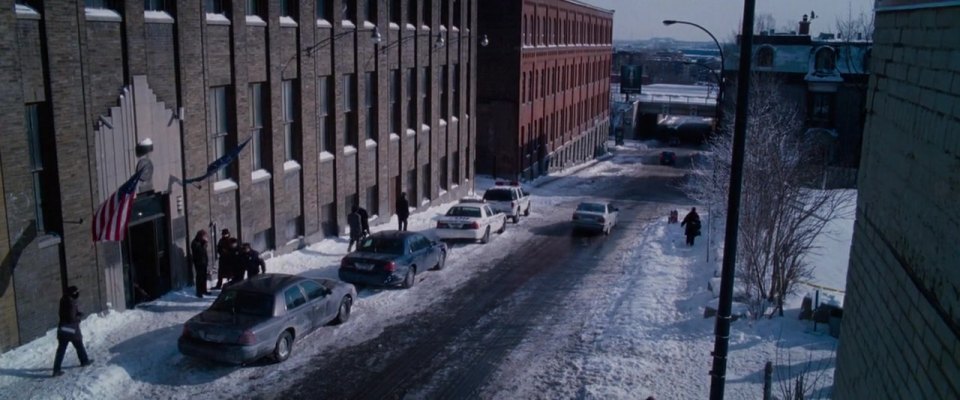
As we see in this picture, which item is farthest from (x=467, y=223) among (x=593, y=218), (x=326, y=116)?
(x=593, y=218)

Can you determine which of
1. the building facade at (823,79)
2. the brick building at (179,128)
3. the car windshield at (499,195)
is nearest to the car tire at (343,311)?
the brick building at (179,128)

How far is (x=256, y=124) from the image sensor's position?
22969 mm

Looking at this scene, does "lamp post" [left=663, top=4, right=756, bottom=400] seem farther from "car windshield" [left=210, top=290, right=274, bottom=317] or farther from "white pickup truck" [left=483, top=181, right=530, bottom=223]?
"white pickup truck" [left=483, top=181, right=530, bottom=223]

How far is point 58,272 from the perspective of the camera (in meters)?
15.9

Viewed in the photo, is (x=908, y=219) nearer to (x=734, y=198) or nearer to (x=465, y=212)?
(x=734, y=198)

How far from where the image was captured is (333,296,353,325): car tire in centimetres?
1791

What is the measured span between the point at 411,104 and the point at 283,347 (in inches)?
776

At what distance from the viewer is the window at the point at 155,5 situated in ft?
60.1

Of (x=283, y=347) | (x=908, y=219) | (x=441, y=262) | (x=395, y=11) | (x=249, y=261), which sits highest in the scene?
(x=395, y=11)

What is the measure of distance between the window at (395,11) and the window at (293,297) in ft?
58.1

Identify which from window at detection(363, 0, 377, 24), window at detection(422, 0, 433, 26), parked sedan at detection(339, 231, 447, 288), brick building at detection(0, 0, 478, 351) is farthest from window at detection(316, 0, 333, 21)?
window at detection(422, 0, 433, 26)

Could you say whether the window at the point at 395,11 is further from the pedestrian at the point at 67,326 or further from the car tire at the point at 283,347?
the pedestrian at the point at 67,326

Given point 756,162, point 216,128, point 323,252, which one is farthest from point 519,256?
point 216,128

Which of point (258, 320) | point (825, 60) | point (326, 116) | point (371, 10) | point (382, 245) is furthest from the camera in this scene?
point (825, 60)
